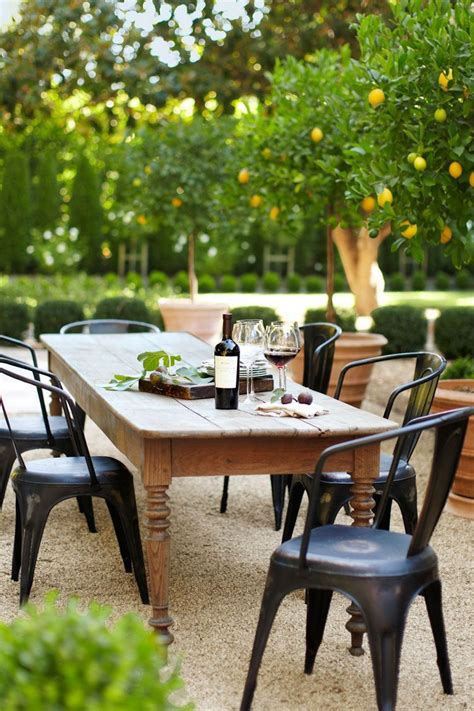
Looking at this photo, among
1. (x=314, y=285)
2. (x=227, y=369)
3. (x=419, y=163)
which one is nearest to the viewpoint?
(x=227, y=369)

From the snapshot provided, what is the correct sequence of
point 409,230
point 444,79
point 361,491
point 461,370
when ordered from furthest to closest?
point 461,370 < point 409,230 < point 444,79 < point 361,491

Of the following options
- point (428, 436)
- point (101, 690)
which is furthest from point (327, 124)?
point (101, 690)

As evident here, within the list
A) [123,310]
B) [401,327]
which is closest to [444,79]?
[401,327]

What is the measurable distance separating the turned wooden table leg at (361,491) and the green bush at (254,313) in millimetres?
6293

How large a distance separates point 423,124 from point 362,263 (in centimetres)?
717

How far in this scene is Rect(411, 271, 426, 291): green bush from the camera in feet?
69.5

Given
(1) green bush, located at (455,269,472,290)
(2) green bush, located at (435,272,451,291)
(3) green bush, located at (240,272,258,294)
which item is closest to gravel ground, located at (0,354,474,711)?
(3) green bush, located at (240,272,258,294)

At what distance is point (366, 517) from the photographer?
10.5 feet

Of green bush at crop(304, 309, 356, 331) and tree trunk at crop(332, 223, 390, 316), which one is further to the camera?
tree trunk at crop(332, 223, 390, 316)

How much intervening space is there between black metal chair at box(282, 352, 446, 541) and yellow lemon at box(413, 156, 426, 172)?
0.92 metres

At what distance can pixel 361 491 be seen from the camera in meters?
3.20

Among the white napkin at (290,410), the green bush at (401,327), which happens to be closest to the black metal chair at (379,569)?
the white napkin at (290,410)

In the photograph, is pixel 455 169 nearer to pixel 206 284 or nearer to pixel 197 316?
pixel 197 316

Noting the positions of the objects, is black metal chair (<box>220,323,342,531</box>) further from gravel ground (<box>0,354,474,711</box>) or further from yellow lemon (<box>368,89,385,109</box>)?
yellow lemon (<box>368,89,385,109</box>)
